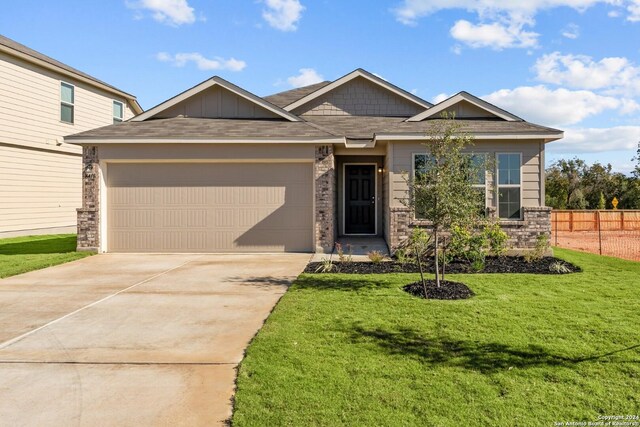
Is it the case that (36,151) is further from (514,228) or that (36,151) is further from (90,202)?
(514,228)

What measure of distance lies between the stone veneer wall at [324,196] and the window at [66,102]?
12.9 meters

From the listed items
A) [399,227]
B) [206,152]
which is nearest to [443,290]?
[399,227]

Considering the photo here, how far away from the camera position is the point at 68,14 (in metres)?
12.4

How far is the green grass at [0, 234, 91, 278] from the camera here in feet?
30.9

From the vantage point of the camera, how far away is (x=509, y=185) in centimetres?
1091

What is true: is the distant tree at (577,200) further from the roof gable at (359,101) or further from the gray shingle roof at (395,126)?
the gray shingle roof at (395,126)

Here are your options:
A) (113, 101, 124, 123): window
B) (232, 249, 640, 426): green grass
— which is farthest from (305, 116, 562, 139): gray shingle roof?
(113, 101, 124, 123): window

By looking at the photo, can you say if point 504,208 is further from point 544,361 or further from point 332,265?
point 544,361

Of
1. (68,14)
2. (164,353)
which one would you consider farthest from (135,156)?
(164,353)

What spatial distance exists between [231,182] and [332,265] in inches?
170

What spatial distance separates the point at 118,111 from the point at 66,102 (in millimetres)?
3617

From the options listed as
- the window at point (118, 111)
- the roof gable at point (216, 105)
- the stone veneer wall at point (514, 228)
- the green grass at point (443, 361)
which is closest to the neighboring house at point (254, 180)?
the stone veneer wall at point (514, 228)

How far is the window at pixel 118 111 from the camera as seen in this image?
68.4 feet

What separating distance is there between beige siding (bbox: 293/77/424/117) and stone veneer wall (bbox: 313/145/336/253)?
438 centimetres
